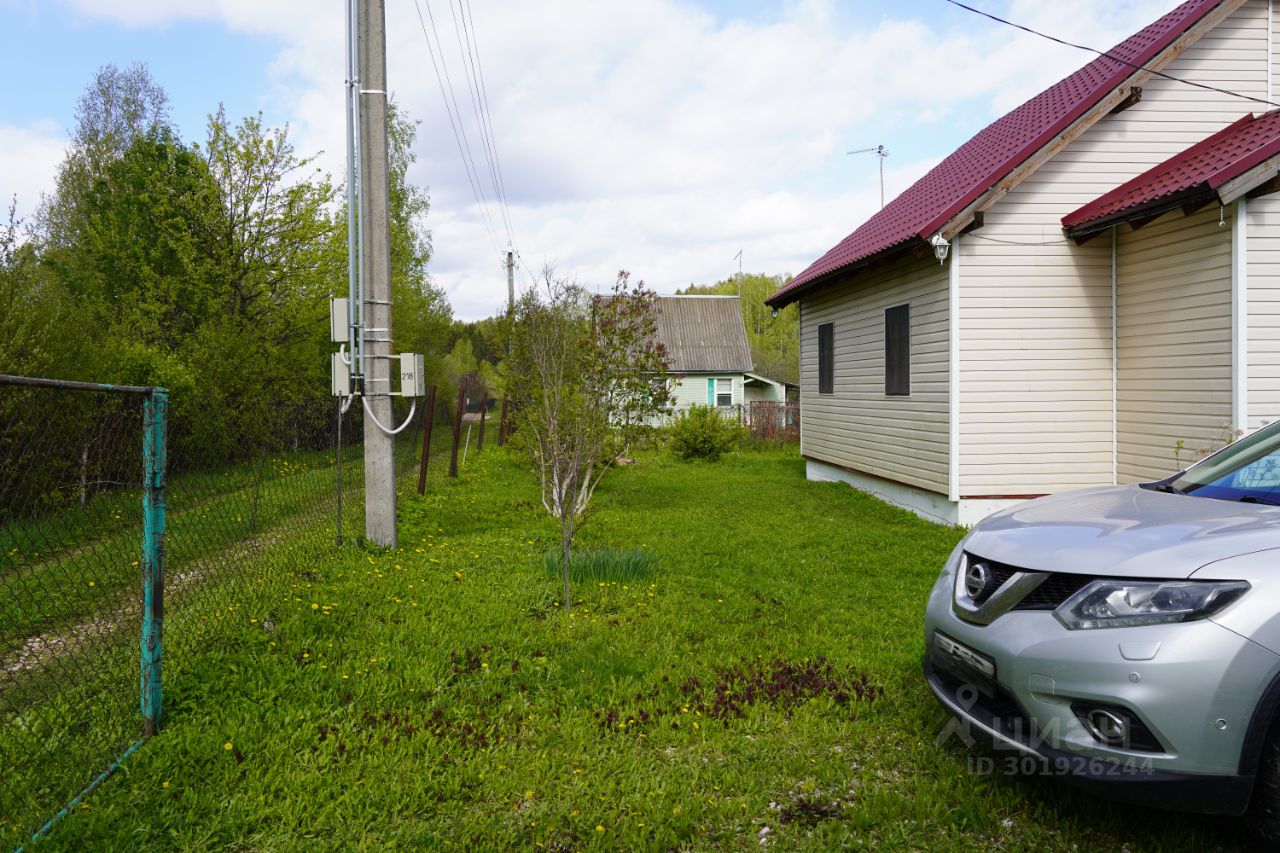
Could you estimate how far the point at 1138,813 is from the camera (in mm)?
3074

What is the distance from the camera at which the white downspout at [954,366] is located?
30.1 feet

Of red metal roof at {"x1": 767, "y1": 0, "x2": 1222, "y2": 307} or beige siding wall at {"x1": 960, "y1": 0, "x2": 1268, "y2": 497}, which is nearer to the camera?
red metal roof at {"x1": 767, "y1": 0, "x2": 1222, "y2": 307}

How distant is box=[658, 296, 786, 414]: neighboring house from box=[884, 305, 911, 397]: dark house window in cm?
1841

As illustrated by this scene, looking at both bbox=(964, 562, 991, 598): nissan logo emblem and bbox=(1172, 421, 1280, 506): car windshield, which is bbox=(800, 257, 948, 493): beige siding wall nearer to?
bbox=(1172, 421, 1280, 506): car windshield

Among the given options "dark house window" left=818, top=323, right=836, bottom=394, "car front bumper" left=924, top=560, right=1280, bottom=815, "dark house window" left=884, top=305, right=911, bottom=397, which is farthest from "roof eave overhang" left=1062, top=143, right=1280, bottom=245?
"car front bumper" left=924, top=560, right=1280, bottom=815

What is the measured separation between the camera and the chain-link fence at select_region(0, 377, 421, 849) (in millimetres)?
3455

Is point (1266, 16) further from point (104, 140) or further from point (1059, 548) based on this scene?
point (104, 140)

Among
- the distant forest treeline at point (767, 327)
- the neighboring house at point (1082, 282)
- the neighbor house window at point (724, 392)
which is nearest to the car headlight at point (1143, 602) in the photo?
the neighboring house at point (1082, 282)

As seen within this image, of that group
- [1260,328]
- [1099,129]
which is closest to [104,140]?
[1099,129]

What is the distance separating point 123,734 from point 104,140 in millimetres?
29830

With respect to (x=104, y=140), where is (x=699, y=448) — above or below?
below

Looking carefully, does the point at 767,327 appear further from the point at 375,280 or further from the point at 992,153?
the point at 375,280

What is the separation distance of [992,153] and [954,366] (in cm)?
346

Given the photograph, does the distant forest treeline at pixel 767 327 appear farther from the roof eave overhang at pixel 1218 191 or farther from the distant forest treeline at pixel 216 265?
the roof eave overhang at pixel 1218 191
